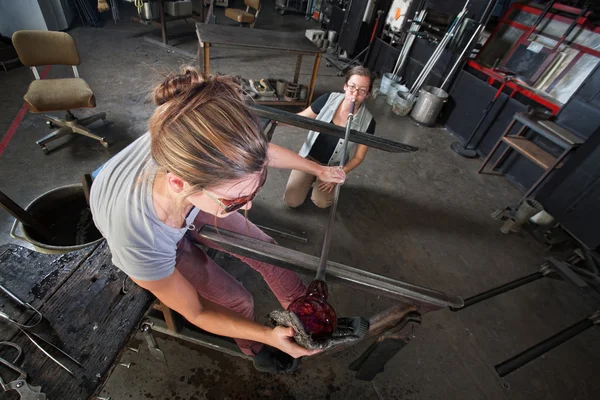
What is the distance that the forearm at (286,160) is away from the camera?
192cm

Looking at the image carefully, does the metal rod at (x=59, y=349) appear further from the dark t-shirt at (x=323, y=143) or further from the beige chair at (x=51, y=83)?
the beige chair at (x=51, y=83)

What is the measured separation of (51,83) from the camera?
306 centimetres

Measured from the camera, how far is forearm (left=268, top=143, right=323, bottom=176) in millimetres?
1924

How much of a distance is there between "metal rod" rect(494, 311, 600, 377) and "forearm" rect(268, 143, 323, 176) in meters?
1.77

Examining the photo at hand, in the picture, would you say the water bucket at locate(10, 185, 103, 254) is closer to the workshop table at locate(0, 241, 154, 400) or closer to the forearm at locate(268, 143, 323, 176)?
the workshop table at locate(0, 241, 154, 400)

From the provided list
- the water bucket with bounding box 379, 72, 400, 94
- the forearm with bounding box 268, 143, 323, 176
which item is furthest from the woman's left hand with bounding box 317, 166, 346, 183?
the water bucket with bounding box 379, 72, 400, 94

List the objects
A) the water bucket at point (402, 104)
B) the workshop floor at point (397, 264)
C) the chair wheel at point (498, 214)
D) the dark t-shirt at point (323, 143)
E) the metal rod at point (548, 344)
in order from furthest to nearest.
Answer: the water bucket at point (402, 104), the chair wheel at point (498, 214), the dark t-shirt at point (323, 143), the workshop floor at point (397, 264), the metal rod at point (548, 344)

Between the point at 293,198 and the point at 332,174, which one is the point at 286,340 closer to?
the point at 332,174

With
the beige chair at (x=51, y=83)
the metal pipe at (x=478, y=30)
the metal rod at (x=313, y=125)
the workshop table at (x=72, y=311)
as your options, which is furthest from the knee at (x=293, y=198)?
the metal pipe at (x=478, y=30)

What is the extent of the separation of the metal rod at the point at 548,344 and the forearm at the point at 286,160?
69.7 inches

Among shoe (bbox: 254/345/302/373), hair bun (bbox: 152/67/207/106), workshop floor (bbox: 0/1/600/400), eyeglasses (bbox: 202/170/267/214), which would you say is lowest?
workshop floor (bbox: 0/1/600/400)

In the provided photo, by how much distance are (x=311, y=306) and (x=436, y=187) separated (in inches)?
139

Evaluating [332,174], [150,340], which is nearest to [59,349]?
[150,340]

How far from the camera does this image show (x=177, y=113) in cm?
88
